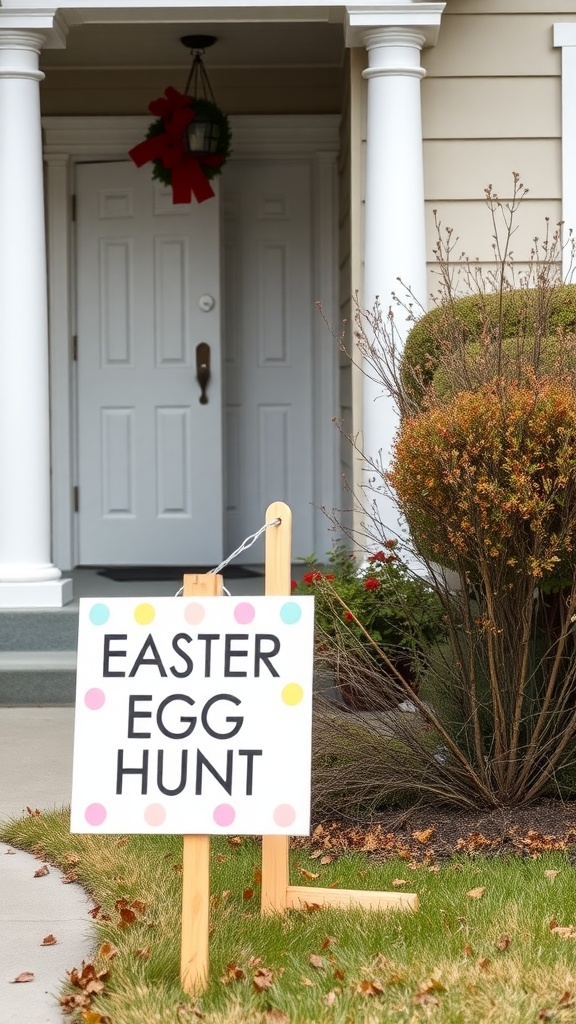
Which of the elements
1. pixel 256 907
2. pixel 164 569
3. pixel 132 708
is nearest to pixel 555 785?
pixel 256 907

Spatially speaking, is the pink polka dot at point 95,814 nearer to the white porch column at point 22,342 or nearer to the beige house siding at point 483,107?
the white porch column at point 22,342

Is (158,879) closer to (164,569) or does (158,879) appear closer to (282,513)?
(282,513)

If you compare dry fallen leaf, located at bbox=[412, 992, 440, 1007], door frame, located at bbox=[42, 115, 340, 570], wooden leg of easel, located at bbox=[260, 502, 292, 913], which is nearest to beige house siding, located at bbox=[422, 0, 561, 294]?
door frame, located at bbox=[42, 115, 340, 570]

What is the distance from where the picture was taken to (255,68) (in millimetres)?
7617

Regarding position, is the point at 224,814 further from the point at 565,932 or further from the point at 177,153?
the point at 177,153

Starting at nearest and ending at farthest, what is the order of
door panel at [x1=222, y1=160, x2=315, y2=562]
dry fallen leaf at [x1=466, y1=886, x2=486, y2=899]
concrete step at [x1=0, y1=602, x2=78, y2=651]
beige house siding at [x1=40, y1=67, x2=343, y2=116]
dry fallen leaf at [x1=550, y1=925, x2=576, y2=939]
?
dry fallen leaf at [x1=550, y1=925, x2=576, y2=939] → dry fallen leaf at [x1=466, y1=886, x2=486, y2=899] → concrete step at [x1=0, y1=602, x2=78, y2=651] → beige house siding at [x1=40, y1=67, x2=343, y2=116] → door panel at [x1=222, y1=160, x2=315, y2=562]

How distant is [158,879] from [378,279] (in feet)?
10.6

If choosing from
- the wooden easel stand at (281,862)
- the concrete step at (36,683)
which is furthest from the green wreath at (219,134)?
the wooden easel stand at (281,862)

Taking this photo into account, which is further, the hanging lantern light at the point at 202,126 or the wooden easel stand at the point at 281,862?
the hanging lantern light at the point at 202,126

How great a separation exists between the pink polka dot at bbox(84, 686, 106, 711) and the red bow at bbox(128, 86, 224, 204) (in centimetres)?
514

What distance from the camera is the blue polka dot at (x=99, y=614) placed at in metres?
2.81

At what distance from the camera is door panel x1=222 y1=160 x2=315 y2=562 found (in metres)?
7.92

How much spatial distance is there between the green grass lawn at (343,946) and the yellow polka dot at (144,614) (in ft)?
2.34

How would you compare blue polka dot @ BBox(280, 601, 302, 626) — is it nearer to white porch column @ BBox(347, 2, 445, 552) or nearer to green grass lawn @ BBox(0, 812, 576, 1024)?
green grass lawn @ BBox(0, 812, 576, 1024)
